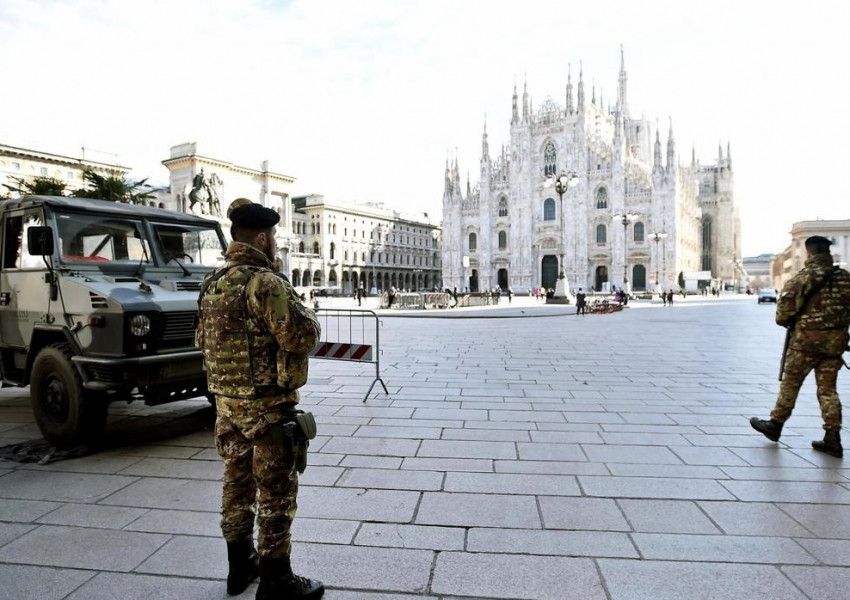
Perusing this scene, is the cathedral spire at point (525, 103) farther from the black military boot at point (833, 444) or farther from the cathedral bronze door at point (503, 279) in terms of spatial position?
the black military boot at point (833, 444)

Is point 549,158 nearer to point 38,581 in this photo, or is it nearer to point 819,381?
point 819,381

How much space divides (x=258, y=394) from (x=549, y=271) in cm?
6245

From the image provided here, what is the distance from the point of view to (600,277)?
60.5 m

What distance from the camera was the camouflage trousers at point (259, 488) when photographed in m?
2.47

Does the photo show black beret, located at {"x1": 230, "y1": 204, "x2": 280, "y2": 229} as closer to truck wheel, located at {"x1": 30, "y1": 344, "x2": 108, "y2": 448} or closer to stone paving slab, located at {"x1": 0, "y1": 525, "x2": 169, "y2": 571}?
stone paving slab, located at {"x1": 0, "y1": 525, "x2": 169, "y2": 571}

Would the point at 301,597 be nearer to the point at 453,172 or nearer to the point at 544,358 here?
the point at 544,358

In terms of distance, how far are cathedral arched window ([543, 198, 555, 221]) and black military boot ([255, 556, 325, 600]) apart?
2445 inches

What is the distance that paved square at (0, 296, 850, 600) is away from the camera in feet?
8.80

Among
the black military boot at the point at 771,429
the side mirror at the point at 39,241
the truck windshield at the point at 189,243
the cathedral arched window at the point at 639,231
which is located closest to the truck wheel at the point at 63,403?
the side mirror at the point at 39,241

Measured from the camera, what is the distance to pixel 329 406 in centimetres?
656

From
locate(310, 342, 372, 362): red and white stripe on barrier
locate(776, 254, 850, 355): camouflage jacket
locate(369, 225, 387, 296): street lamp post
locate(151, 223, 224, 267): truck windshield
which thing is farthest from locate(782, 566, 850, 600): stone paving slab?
locate(369, 225, 387, 296): street lamp post

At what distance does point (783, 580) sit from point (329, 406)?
491cm

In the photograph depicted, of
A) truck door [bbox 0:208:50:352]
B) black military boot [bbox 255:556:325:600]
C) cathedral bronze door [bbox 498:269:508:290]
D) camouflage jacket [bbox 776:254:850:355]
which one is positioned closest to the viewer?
black military boot [bbox 255:556:325:600]

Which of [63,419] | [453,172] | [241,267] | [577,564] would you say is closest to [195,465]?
[63,419]
